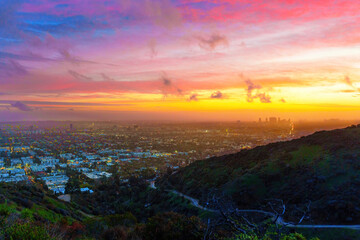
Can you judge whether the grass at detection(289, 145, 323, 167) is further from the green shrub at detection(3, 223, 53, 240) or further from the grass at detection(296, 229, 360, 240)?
the green shrub at detection(3, 223, 53, 240)

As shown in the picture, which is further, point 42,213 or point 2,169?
point 2,169

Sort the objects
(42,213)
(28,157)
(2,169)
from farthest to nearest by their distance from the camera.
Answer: (28,157) → (2,169) → (42,213)

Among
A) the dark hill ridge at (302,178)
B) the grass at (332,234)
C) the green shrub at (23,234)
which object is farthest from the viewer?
the dark hill ridge at (302,178)

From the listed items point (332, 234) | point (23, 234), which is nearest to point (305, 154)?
point (332, 234)

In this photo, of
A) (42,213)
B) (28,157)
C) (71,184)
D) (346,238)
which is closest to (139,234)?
(42,213)

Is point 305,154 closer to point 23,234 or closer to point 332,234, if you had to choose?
point 332,234

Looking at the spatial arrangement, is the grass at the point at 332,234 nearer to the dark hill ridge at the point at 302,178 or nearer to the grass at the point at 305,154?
→ the dark hill ridge at the point at 302,178

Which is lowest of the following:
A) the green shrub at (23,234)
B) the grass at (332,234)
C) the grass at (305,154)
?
the grass at (332,234)

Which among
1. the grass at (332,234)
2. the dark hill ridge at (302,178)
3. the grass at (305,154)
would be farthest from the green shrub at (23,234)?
the grass at (305,154)

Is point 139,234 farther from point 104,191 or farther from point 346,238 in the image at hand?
point 104,191
